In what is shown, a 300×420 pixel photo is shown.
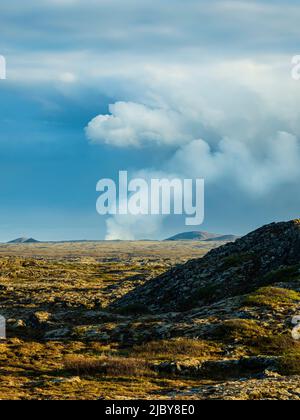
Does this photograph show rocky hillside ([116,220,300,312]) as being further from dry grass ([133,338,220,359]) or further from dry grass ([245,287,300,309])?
dry grass ([133,338,220,359])

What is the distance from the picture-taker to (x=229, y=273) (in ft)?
171

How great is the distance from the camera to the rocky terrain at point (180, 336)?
73.2 ft

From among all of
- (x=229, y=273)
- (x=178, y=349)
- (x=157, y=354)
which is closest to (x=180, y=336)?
(x=178, y=349)

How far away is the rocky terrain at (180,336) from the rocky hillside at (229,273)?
0.13m

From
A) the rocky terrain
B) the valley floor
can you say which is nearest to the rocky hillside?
the rocky terrain

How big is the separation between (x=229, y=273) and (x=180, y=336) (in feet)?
63.6

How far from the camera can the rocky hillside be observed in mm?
48438

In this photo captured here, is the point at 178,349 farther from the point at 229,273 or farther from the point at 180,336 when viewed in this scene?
the point at 229,273

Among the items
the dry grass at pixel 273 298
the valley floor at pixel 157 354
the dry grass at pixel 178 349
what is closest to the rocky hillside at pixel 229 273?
the valley floor at pixel 157 354

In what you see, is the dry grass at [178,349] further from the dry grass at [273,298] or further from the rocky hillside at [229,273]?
the rocky hillside at [229,273]

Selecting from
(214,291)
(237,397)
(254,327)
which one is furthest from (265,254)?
(237,397)

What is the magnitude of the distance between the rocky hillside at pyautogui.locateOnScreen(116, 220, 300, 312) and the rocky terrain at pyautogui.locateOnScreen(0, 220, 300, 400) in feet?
0.42

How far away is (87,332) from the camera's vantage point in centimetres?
3709
